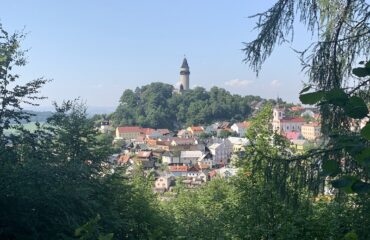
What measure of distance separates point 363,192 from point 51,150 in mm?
6973

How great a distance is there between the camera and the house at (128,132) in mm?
80625

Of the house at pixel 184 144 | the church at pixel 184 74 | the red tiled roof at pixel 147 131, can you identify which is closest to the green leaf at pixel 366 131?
the house at pixel 184 144

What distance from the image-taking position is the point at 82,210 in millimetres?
6082

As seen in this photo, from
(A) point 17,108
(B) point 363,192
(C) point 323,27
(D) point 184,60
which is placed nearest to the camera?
(B) point 363,192

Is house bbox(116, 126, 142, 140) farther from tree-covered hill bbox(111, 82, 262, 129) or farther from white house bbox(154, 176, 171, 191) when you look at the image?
white house bbox(154, 176, 171, 191)

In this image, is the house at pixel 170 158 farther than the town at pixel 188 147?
Yes

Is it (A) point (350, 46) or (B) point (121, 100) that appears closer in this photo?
(A) point (350, 46)

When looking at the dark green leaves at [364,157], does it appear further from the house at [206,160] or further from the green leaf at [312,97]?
the house at [206,160]

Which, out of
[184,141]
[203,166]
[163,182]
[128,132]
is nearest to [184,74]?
[128,132]

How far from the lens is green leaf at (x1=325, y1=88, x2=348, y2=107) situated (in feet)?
4.12

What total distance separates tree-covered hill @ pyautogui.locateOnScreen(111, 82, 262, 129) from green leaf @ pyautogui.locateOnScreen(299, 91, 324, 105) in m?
90.5

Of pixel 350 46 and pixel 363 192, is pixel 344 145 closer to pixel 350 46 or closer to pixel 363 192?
pixel 363 192

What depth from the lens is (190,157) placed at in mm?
62219

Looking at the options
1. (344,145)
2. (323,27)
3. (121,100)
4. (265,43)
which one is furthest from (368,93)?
(121,100)
